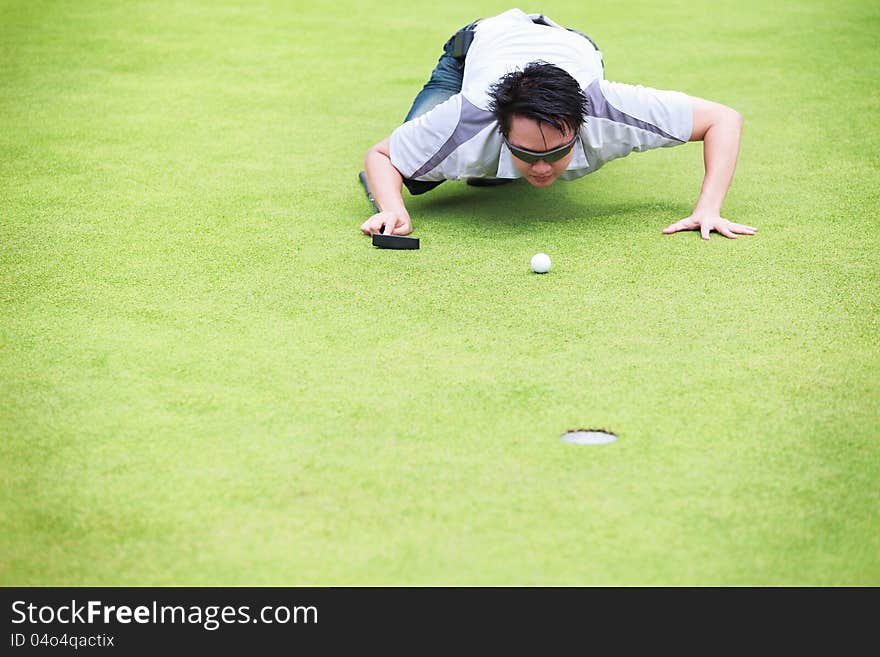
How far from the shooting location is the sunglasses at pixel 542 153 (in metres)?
3.36

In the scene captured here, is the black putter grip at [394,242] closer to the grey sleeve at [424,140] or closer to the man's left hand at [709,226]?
the grey sleeve at [424,140]

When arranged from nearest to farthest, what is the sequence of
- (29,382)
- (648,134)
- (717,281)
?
(29,382) → (717,281) → (648,134)

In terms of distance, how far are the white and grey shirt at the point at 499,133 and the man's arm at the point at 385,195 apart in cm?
5

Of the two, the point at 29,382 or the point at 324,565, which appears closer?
the point at 324,565

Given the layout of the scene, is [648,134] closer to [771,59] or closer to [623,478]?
[623,478]

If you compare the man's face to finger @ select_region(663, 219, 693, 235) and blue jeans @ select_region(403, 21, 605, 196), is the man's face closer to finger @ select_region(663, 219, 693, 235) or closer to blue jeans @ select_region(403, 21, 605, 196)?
finger @ select_region(663, 219, 693, 235)

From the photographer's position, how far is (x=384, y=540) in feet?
6.54

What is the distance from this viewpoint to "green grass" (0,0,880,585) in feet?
6.54

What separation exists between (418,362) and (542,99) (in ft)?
3.52

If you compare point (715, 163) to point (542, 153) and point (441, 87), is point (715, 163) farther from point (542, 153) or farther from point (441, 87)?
point (441, 87)

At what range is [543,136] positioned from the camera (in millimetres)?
3316

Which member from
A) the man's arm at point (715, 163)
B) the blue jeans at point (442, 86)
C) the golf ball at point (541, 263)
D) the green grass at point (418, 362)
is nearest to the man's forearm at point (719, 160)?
the man's arm at point (715, 163)
